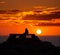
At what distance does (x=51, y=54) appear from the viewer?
34.0 meters

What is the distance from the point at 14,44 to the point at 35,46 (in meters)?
2.79

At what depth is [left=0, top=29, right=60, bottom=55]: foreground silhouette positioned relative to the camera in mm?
34000

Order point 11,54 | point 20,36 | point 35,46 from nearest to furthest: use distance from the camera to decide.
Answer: point 11,54
point 35,46
point 20,36

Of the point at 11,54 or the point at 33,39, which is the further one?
the point at 33,39

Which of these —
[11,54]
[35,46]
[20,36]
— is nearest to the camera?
[11,54]

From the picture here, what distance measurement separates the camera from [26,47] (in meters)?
35.0

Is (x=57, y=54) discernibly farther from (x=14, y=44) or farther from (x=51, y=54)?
(x=14, y=44)

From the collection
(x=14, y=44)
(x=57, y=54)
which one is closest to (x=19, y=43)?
(x=14, y=44)

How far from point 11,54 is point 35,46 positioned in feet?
13.2

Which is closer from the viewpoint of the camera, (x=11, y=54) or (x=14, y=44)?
(x=11, y=54)

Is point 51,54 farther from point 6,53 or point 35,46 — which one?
point 6,53

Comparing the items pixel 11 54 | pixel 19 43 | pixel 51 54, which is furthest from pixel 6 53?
pixel 51 54

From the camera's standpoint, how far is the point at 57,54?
112 ft

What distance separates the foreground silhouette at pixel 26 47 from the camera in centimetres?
3400
